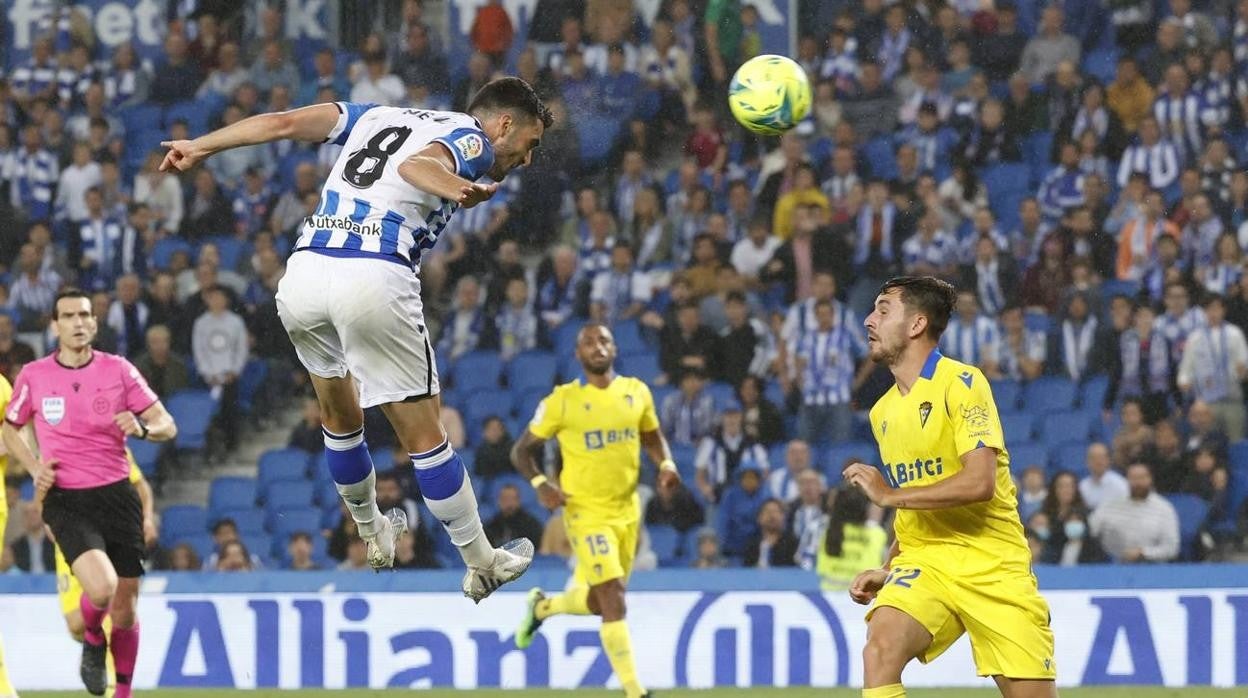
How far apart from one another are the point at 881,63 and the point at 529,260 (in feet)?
11.3

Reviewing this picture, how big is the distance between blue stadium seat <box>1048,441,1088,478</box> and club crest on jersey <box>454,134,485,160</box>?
8.40 m

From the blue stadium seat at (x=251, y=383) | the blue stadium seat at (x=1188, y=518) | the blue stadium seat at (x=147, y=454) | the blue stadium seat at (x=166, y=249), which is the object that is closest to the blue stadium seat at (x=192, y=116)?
the blue stadium seat at (x=166, y=249)

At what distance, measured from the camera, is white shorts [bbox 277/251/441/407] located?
6.72 m

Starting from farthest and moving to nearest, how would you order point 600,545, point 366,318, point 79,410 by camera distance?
point 600,545, point 79,410, point 366,318

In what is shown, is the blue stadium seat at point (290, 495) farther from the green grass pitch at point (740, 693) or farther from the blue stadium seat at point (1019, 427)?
the blue stadium seat at point (1019, 427)

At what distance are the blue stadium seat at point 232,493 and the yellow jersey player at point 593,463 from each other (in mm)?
3934

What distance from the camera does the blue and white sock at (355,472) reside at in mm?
7402

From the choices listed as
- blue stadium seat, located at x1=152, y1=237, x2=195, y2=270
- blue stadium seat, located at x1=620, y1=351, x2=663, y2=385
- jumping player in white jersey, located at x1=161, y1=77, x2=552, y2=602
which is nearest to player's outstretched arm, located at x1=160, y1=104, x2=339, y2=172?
jumping player in white jersey, located at x1=161, y1=77, x2=552, y2=602

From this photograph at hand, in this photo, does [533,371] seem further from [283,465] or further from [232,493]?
[232,493]

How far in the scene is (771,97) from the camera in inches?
356

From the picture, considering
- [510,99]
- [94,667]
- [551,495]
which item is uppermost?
[510,99]

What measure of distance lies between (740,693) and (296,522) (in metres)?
4.42

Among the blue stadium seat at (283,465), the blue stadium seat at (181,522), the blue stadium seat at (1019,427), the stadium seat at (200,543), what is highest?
the blue stadium seat at (1019,427)

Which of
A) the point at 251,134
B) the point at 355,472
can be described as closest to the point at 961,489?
the point at 355,472
